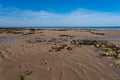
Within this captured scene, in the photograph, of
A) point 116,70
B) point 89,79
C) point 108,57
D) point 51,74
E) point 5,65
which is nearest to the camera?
point 89,79

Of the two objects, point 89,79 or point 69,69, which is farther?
point 69,69

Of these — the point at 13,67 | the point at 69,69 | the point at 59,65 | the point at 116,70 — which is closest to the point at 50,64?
the point at 59,65

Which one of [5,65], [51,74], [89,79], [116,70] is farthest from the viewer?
[5,65]

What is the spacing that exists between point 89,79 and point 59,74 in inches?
45.6

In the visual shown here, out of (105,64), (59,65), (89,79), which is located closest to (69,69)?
(59,65)

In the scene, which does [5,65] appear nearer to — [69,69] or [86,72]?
[69,69]

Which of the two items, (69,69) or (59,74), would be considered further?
(69,69)

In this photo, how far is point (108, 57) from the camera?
8719 mm

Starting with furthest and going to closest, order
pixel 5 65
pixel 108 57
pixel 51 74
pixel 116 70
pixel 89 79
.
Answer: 1. pixel 108 57
2. pixel 5 65
3. pixel 116 70
4. pixel 51 74
5. pixel 89 79

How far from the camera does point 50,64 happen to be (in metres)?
7.34

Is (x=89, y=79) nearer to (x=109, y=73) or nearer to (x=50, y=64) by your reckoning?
(x=109, y=73)

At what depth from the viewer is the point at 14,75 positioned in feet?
19.2

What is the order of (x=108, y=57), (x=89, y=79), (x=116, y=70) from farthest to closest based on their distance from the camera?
(x=108, y=57), (x=116, y=70), (x=89, y=79)

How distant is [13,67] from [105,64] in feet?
13.7
